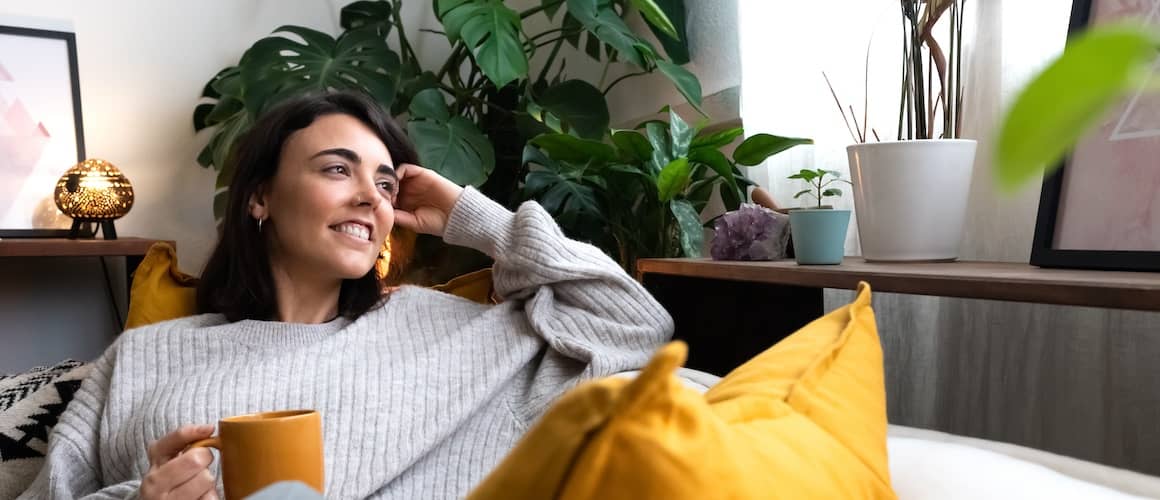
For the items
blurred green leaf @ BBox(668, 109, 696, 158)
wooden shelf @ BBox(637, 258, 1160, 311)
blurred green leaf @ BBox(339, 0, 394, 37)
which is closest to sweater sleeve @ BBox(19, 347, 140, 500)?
wooden shelf @ BBox(637, 258, 1160, 311)

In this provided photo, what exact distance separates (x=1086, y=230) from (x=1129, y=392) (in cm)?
31

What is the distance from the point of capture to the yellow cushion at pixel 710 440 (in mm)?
281

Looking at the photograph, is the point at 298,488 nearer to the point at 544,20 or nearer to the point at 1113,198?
the point at 1113,198

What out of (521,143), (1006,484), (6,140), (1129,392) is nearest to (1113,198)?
(1129,392)

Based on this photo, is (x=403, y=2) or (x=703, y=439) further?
(x=403, y=2)

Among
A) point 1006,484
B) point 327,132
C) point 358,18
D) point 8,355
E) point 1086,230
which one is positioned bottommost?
point 8,355

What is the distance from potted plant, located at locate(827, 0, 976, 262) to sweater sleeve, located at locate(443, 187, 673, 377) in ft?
1.20

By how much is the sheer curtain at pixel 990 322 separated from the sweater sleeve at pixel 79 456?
1186mm

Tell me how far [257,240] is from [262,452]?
0.96 m

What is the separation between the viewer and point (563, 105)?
2.35 metres

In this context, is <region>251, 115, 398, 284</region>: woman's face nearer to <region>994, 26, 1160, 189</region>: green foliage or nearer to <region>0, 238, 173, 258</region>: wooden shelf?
<region>0, 238, 173, 258</region>: wooden shelf

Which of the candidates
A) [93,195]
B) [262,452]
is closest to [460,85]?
[93,195]

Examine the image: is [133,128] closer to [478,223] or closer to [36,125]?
[36,125]

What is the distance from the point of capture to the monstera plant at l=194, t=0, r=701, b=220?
6.81 feet
